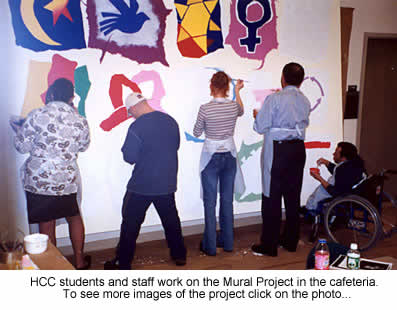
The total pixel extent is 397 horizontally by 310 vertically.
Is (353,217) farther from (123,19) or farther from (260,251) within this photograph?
(123,19)

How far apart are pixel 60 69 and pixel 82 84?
0.60ft

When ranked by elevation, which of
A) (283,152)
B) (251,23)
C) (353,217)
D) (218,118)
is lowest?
(353,217)

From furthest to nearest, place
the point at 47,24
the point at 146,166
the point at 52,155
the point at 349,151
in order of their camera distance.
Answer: the point at 349,151, the point at 47,24, the point at 146,166, the point at 52,155

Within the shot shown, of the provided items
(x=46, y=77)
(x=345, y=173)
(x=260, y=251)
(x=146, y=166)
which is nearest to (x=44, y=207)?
(x=146, y=166)

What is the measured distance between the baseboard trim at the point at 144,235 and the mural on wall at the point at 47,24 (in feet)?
4.66

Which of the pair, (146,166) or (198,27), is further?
(198,27)

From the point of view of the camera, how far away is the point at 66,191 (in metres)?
2.86

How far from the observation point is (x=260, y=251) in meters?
3.51

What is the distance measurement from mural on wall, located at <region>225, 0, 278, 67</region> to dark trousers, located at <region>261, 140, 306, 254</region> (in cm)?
100

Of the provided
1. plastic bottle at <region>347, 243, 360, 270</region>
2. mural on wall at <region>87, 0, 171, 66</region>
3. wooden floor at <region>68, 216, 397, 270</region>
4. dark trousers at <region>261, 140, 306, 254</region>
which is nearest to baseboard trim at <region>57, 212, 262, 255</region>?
wooden floor at <region>68, 216, 397, 270</region>

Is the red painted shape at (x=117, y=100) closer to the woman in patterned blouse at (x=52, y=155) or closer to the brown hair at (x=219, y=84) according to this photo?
the woman in patterned blouse at (x=52, y=155)

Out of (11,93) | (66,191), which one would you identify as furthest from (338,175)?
(11,93)

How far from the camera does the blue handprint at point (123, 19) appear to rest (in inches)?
127
